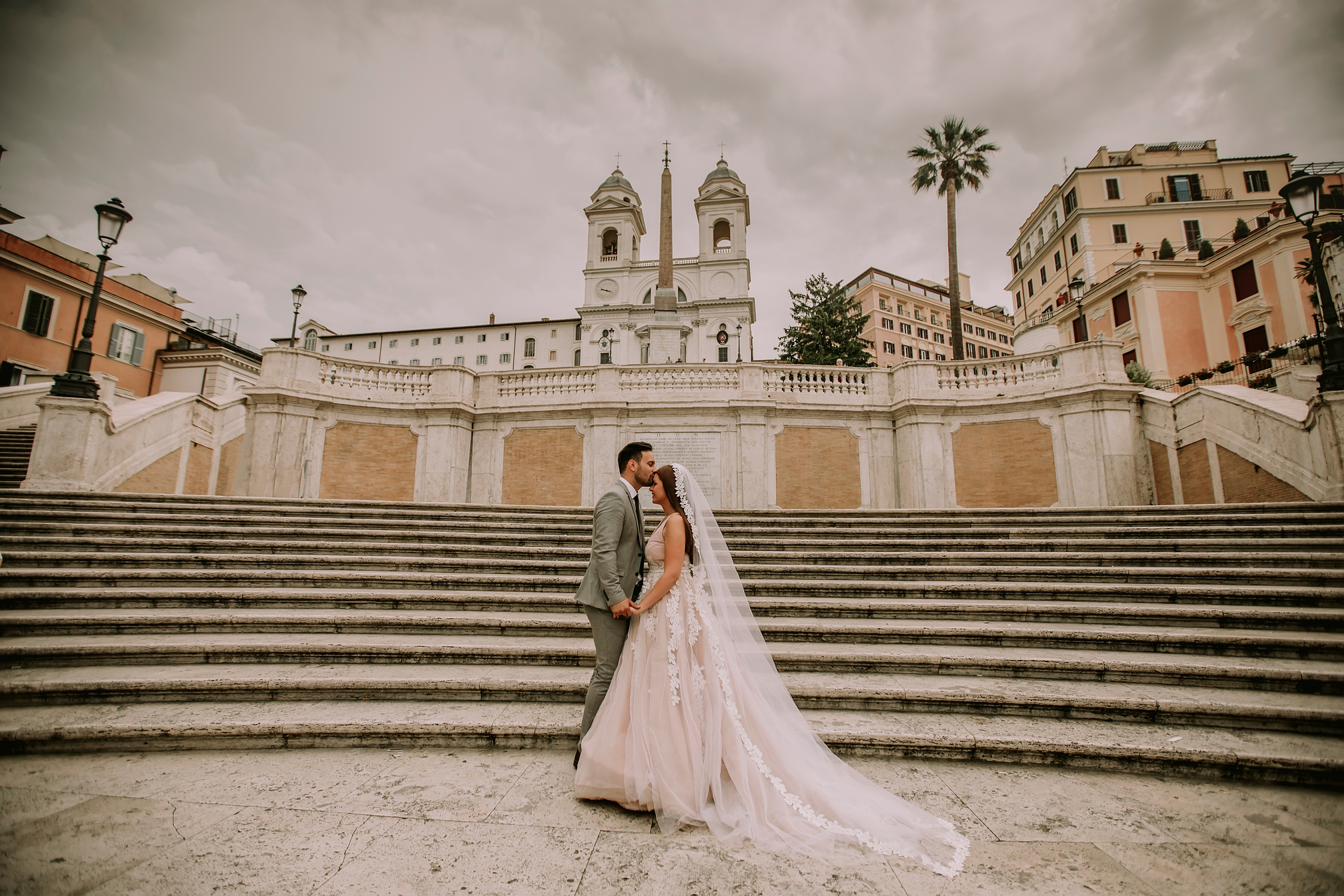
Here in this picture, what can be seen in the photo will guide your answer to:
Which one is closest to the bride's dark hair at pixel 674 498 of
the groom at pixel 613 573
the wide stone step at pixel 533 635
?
the groom at pixel 613 573

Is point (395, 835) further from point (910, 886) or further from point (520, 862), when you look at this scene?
point (910, 886)

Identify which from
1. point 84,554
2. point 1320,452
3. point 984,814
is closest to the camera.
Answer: point 984,814

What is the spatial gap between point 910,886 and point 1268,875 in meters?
1.64

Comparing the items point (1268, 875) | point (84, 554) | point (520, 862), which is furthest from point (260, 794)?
point (84, 554)

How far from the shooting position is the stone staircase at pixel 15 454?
1135cm

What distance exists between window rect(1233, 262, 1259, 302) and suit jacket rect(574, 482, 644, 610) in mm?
36125

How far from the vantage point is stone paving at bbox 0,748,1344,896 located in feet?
8.14

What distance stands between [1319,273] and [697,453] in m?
11.1

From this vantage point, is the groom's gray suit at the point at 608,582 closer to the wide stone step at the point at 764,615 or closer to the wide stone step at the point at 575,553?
Answer: the wide stone step at the point at 764,615

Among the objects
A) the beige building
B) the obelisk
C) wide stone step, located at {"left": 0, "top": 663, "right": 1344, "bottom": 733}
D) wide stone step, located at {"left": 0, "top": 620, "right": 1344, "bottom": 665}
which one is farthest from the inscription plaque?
the beige building

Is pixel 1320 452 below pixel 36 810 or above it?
above

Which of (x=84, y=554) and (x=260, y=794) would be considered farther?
(x=84, y=554)

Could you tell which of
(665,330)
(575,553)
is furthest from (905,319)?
(575,553)

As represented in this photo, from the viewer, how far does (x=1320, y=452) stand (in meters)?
8.73
